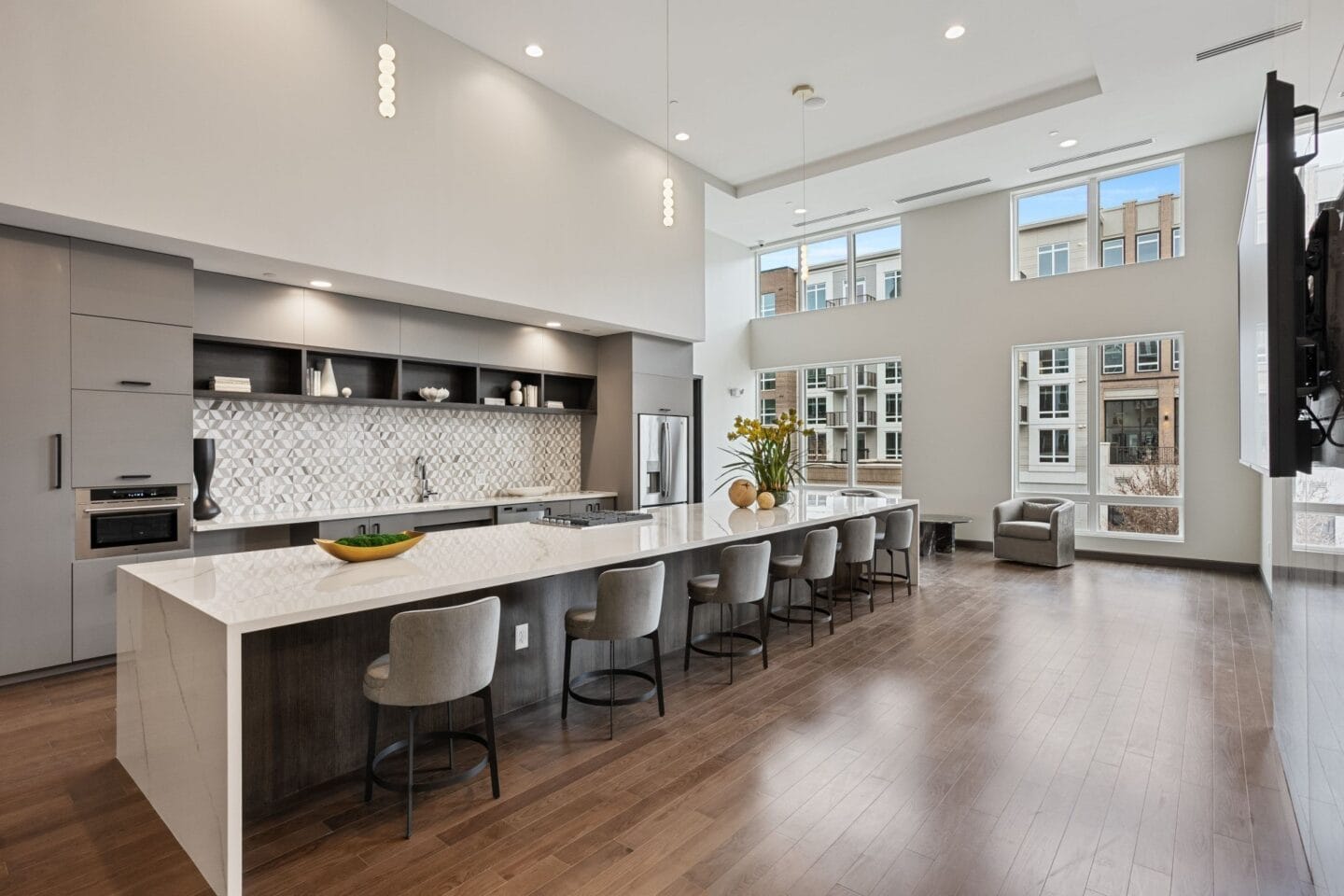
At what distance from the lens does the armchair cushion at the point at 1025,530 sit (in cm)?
713

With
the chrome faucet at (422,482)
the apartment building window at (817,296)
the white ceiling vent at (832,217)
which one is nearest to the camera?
the chrome faucet at (422,482)

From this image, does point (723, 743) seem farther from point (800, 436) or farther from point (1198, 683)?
point (800, 436)

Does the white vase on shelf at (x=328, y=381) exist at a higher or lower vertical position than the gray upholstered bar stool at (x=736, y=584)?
higher

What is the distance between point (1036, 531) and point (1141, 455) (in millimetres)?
1493

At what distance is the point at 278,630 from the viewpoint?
8.17 feet

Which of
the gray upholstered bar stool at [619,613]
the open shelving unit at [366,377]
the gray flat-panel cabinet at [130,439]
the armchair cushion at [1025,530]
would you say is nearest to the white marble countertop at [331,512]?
the gray flat-panel cabinet at [130,439]

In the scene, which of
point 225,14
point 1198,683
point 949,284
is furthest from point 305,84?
point 949,284

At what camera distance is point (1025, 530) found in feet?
23.9

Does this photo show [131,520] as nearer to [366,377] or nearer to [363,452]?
[363,452]

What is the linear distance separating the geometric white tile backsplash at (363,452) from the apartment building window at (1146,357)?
6277mm

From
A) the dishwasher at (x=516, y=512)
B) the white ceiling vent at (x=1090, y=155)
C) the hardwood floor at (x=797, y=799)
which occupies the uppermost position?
the white ceiling vent at (x=1090, y=155)

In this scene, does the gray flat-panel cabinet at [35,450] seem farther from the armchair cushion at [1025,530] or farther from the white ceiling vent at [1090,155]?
the white ceiling vent at [1090,155]

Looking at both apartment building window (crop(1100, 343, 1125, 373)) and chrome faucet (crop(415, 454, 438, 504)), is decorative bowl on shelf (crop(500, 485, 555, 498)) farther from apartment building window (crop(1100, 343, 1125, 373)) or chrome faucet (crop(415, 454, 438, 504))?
apartment building window (crop(1100, 343, 1125, 373))

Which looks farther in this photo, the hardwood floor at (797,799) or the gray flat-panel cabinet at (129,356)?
the gray flat-panel cabinet at (129,356)
